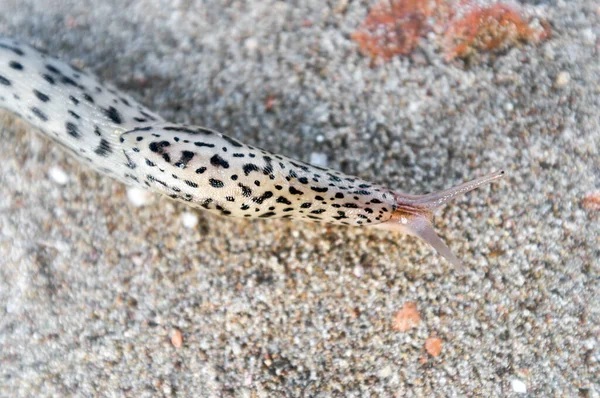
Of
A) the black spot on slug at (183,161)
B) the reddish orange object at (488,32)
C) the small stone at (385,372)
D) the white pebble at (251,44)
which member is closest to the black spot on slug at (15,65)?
the black spot on slug at (183,161)

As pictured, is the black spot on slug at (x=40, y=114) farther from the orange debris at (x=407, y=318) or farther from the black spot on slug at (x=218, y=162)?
the orange debris at (x=407, y=318)

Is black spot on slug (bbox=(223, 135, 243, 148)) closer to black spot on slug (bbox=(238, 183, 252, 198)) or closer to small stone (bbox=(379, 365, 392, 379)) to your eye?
black spot on slug (bbox=(238, 183, 252, 198))

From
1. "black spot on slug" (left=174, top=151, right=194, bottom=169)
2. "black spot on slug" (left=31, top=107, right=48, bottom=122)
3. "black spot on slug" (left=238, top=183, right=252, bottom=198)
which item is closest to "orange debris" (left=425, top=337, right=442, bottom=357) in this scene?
"black spot on slug" (left=238, top=183, right=252, bottom=198)

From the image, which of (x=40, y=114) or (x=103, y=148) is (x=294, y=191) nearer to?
(x=103, y=148)

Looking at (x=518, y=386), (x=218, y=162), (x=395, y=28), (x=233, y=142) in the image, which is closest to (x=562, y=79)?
(x=395, y=28)

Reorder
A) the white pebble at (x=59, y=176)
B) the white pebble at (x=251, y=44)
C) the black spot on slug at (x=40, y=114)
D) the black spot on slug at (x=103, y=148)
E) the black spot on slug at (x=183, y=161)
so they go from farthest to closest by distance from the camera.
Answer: the white pebble at (x=251, y=44), the white pebble at (x=59, y=176), the black spot on slug at (x=40, y=114), the black spot on slug at (x=103, y=148), the black spot on slug at (x=183, y=161)

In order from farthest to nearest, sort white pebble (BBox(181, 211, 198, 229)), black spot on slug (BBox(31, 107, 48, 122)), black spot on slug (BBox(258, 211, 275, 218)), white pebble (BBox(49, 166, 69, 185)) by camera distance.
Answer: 1. white pebble (BBox(49, 166, 69, 185))
2. white pebble (BBox(181, 211, 198, 229))
3. black spot on slug (BBox(31, 107, 48, 122))
4. black spot on slug (BBox(258, 211, 275, 218))

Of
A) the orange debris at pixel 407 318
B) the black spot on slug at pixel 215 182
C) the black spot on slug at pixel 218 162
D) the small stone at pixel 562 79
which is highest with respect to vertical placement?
the small stone at pixel 562 79
